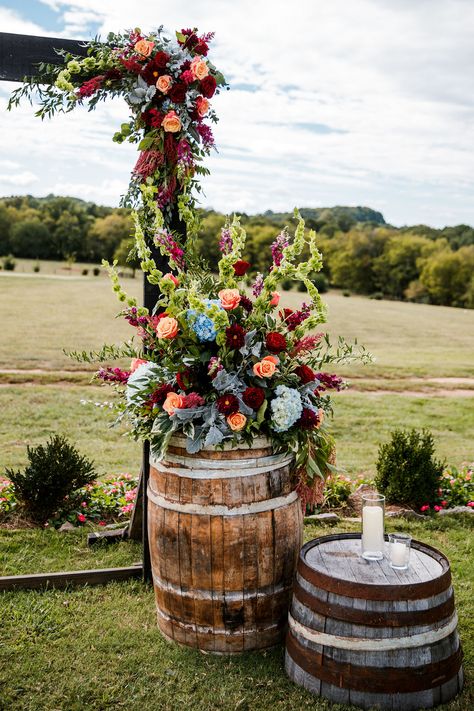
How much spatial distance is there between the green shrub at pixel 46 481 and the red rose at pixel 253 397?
9.25 feet

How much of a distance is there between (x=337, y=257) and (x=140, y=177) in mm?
47277

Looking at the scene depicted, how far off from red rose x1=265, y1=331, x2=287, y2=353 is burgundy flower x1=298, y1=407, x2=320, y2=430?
1.19 feet

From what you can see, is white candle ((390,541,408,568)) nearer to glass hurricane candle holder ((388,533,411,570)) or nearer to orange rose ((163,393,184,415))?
glass hurricane candle holder ((388,533,411,570))

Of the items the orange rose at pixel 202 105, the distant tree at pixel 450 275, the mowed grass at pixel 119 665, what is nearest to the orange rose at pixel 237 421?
the mowed grass at pixel 119 665

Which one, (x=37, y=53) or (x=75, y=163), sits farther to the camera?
(x=75, y=163)

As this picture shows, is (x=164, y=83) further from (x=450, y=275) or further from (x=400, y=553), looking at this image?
(x=450, y=275)

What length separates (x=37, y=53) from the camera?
452 centimetres

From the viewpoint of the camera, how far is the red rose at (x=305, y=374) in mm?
3920

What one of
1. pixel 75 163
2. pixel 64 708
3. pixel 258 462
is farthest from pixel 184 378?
pixel 75 163

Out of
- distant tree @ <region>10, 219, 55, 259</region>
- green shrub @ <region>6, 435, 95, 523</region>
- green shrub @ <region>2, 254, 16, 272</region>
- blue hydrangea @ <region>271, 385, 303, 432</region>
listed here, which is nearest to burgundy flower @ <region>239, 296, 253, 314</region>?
blue hydrangea @ <region>271, 385, 303, 432</region>

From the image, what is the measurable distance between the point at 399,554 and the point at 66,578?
7.51 feet

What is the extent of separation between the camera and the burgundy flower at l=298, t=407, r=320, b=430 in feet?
12.7

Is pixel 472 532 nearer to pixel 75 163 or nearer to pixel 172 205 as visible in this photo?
pixel 172 205

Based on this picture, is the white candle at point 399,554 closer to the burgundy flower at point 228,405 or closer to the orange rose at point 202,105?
the burgundy flower at point 228,405
